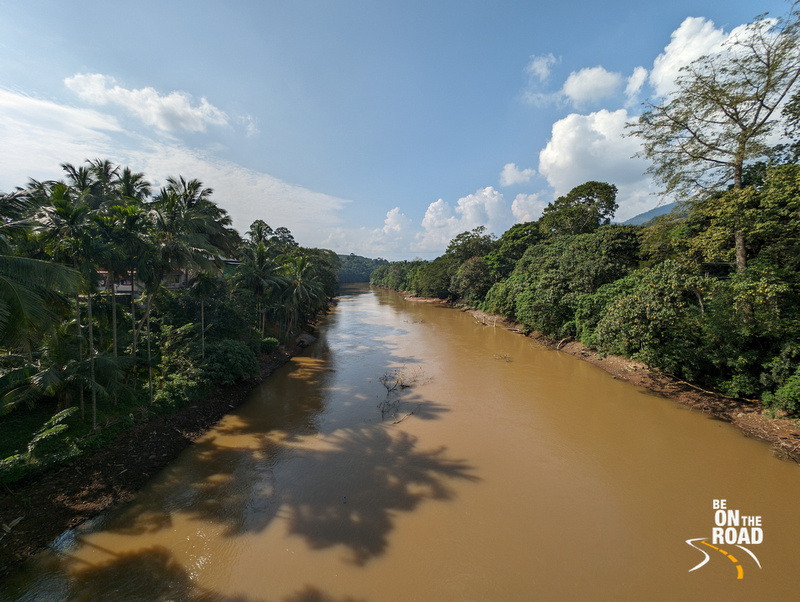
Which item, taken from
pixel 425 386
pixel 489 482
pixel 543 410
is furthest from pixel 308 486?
pixel 543 410

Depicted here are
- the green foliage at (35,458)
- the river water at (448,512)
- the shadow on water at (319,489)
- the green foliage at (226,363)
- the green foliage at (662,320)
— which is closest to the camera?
the river water at (448,512)

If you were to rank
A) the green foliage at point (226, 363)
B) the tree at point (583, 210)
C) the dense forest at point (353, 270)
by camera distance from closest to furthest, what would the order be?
1. the green foliage at point (226, 363)
2. the tree at point (583, 210)
3. the dense forest at point (353, 270)

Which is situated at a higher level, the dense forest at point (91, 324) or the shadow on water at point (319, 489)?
the dense forest at point (91, 324)

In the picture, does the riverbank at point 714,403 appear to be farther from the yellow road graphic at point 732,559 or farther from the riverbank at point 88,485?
the riverbank at point 88,485

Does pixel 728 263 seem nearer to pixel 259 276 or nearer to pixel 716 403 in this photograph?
pixel 716 403

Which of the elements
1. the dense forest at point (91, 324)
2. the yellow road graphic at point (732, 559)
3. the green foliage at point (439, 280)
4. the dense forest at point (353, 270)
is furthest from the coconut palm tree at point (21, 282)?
the dense forest at point (353, 270)

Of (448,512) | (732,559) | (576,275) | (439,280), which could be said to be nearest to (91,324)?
(448,512)

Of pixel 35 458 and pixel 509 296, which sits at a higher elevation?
pixel 509 296
